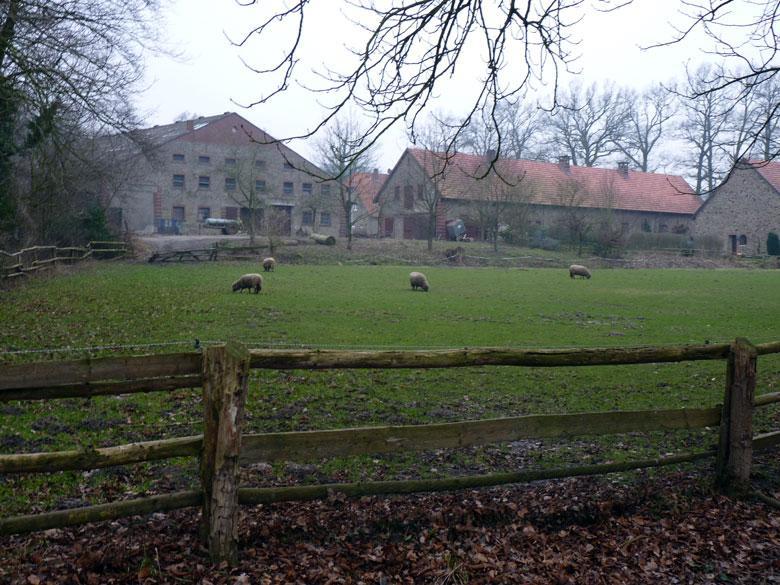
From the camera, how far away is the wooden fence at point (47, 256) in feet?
72.2

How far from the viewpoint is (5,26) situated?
1275cm

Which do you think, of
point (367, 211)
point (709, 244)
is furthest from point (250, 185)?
point (709, 244)

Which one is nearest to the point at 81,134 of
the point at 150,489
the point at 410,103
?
the point at 410,103

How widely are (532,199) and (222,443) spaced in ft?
168

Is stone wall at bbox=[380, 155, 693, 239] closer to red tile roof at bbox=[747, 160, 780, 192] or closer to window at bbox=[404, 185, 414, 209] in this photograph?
window at bbox=[404, 185, 414, 209]

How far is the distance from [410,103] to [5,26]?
9.40m

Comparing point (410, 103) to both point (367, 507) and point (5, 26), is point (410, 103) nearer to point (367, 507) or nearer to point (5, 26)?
point (367, 507)

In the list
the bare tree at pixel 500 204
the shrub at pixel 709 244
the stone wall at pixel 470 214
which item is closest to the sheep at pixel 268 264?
the bare tree at pixel 500 204

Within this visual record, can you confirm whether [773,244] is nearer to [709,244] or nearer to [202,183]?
[709,244]

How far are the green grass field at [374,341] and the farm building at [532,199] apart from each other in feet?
65.9

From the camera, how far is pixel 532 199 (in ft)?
176

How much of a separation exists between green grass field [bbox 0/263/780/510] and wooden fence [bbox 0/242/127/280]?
3.43 feet

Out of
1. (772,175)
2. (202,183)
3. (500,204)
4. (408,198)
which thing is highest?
(772,175)

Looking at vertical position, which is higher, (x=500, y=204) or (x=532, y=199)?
(x=532, y=199)
